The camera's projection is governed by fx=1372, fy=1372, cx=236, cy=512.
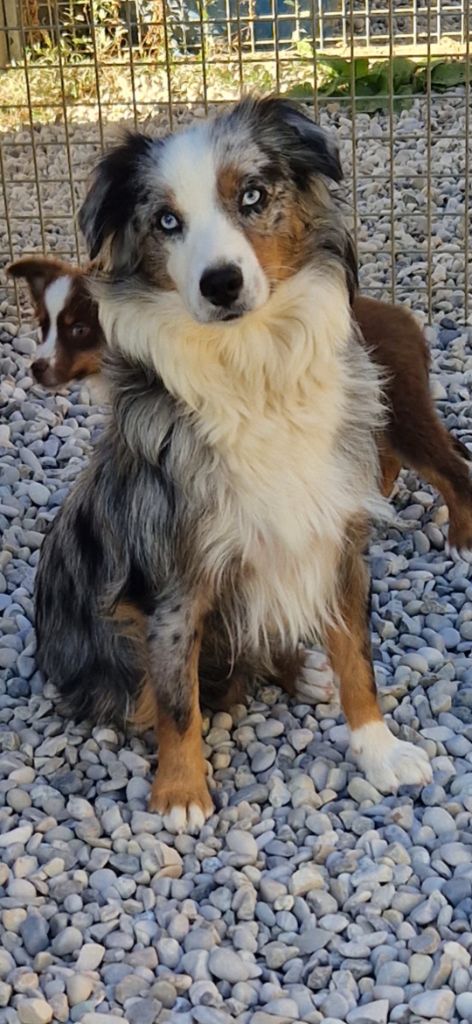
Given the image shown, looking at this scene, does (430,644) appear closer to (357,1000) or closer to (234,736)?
(234,736)

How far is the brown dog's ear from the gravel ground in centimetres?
126

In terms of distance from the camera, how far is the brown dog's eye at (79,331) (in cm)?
443

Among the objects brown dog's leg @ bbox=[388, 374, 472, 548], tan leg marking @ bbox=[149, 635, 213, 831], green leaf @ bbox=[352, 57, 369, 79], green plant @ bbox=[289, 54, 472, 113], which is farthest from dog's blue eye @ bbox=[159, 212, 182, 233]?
green leaf @ bbox=[352, 57, 369, 79]

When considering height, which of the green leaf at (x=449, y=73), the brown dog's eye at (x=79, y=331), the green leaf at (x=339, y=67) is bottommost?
the brown dog's eye at (x=79, y=331)

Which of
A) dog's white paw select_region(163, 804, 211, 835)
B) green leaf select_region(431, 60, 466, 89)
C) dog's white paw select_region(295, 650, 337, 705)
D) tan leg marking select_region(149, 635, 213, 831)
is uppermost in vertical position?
green leaf select_region(431, 60, 466, 89)

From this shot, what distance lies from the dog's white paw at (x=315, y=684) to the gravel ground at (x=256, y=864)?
0.04m

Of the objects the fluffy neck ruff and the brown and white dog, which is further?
the brown and white dog

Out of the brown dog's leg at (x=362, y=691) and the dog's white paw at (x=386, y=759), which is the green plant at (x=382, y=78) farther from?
the dog's white paw at (x=386, y=759)

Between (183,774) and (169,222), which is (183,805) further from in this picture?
(169,222)

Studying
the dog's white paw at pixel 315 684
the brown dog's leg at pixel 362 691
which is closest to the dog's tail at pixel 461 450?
the dog's white paw at pixel 315 684

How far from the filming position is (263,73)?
6965mm

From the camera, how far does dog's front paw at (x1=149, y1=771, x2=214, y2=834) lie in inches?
114

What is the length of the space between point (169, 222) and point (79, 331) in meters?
1.83

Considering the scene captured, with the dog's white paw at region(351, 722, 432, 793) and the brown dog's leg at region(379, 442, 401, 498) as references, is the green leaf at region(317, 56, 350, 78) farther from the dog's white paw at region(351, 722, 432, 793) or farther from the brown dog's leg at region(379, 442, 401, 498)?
the dog's white paw at region(351, 722, 432, 793)
